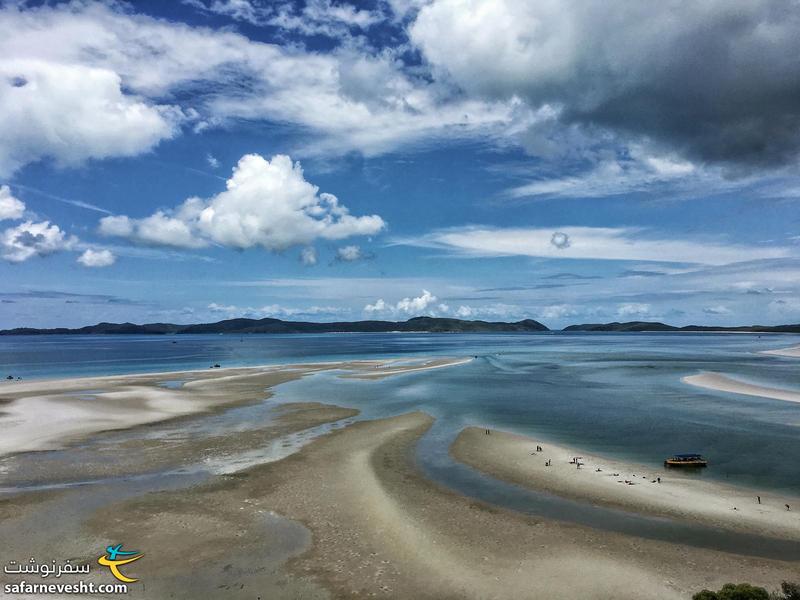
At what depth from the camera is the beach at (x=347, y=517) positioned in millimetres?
15594

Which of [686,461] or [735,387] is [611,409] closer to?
[686,461]

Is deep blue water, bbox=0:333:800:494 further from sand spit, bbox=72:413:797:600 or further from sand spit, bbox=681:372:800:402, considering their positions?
sand spit, bbox=72:413:797:600

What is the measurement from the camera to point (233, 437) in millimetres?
34625

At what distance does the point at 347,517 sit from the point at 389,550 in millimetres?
3458

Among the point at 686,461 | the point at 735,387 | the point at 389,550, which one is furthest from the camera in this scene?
the point at 735,387

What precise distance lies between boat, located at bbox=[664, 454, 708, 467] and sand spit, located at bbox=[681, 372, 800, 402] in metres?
28.2

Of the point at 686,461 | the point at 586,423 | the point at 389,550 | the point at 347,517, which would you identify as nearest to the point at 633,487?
the point at 686,461

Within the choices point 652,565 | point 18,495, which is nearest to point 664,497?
point 652,565

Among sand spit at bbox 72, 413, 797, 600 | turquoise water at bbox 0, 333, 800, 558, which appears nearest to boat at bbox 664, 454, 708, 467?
turquoise water at bbox 0, 333, 800, 558

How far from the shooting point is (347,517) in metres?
20.5

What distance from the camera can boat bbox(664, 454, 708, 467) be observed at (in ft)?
90.0

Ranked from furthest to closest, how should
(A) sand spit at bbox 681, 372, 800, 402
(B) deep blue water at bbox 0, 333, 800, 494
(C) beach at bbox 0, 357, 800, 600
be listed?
(A) sand spit at bbox 681, 372, 800, 402
(B) deep blue water at bbox 0, 333, 800, 494
(C) beach at bbox 0, 357, 800, 600

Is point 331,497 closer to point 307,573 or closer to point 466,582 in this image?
point 307,573

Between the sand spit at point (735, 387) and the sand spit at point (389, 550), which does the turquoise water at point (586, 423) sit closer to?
the sand spit at point (389, 550)
